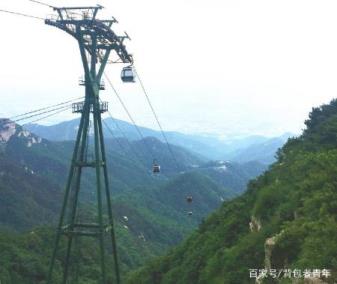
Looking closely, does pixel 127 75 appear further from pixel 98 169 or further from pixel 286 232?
pixel 286 232

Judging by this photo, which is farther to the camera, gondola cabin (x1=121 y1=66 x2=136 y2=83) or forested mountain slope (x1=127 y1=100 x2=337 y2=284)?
gondola cabin (x1=121 y1=66 x2=136 y2=83)

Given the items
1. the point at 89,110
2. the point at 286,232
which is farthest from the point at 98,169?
the point at 286,232

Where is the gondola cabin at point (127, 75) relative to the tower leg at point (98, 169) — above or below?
above

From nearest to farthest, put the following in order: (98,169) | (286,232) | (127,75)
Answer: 1. (286,232)
2. (98,169)
3. (127,75)

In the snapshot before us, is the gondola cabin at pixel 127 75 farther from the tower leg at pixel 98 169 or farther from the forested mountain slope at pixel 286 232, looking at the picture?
the forested mountain slope at pixel 286 232

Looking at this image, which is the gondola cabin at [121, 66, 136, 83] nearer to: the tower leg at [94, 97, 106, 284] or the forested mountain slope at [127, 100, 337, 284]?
the tower leg at [94, 97, 106, 284]

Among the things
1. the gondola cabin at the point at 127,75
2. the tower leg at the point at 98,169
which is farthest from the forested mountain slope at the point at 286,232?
the gondola cabin at the point at 127,75

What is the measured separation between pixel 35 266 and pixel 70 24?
3444 inches

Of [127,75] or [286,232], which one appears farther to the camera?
[127,75]

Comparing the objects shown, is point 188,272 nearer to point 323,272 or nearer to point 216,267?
point 216,267

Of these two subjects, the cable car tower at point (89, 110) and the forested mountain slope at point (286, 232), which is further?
the cable car tower at point (89, 110)

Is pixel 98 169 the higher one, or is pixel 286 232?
pixel 98 169

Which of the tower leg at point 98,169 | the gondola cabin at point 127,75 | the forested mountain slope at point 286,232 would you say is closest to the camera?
the forested mountain slope at point 286,232

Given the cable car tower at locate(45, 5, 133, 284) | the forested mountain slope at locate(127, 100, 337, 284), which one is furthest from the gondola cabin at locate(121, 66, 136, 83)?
the forested mountain slope at locate(127, 100, 337, 284)
